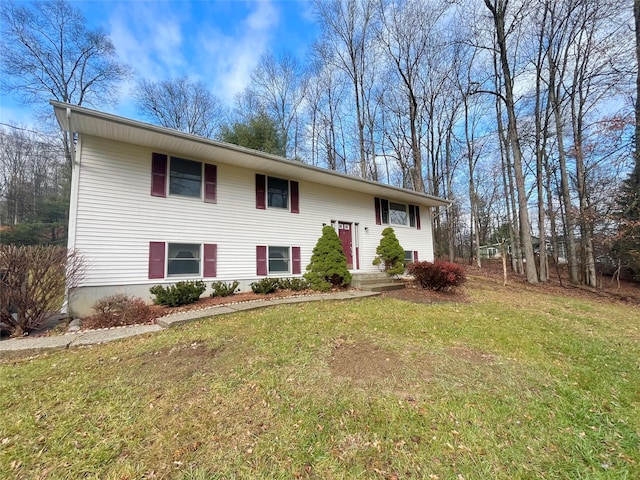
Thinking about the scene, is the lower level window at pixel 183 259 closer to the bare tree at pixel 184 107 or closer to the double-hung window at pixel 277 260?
the double-hung window at pixel 277 260

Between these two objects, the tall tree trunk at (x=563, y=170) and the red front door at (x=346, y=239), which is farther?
the tall tree trunk at (x=563, y=170)

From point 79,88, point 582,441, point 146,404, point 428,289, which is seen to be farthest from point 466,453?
point 79,88

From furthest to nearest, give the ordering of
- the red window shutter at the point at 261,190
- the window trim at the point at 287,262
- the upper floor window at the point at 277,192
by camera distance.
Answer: the upper floor window at the point at 277,192, the window trim at the point at 287,262, the red window shutter at the point at 261,190

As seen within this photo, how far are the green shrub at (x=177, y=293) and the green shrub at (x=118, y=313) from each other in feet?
1.78

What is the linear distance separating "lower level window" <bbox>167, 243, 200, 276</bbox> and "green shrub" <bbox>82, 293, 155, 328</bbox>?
154 cm

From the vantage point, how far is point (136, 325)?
5527 mm

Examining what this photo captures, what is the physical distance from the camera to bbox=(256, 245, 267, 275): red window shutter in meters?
9.30

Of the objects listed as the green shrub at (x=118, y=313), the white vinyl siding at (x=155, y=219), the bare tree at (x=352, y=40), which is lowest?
the green shrub at (x=118, y=313)

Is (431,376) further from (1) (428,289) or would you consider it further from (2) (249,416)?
(1) (428,289)

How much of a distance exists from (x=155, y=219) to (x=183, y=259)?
4.40 feet

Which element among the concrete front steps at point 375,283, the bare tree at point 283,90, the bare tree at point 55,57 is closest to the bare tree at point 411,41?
the bare tree at point 283,90

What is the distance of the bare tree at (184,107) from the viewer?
61.3 feet

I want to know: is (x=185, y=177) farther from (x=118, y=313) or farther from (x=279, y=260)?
(x=118, y=313)

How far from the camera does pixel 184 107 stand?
19438 mm
